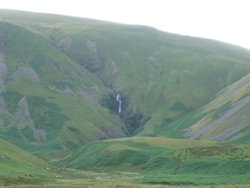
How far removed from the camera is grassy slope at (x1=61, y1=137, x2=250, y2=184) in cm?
11909

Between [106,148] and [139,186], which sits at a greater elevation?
[139,186]

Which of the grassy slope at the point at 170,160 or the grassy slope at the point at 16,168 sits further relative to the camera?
the grassy slope at the point at 170,160

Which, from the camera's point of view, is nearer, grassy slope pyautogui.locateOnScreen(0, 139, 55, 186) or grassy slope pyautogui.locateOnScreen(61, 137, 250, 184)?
grassy slope pyautogui.locateOnScreen(0, 139, 55, 186)

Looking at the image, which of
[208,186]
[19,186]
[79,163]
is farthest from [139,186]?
[79,163]

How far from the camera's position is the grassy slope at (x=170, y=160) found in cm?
11909

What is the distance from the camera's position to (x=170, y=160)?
148m

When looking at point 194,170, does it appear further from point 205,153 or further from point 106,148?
point 106,148

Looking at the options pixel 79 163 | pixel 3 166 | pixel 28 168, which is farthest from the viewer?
pixel 79 163

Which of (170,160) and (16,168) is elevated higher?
(16,168)

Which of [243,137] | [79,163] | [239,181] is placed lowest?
[79,163]

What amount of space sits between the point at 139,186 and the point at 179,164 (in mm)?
46895

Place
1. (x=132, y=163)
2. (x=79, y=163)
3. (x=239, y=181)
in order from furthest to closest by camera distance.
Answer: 1. (x=79, y=163)
2. (x=132, y=163)
3. (x=239, y=181)

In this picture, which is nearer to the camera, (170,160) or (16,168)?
(16,168)

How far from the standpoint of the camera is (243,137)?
18625 centimetres
